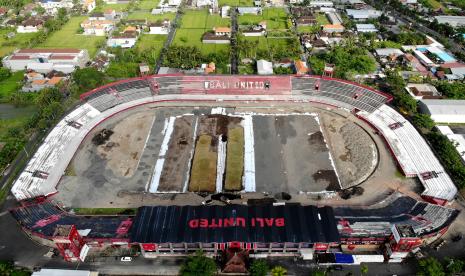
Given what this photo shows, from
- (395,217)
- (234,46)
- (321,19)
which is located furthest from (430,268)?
(321,19)

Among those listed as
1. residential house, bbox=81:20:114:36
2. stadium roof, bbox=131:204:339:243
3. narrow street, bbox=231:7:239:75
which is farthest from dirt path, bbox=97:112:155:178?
residential house, bbox=81:20:114:36

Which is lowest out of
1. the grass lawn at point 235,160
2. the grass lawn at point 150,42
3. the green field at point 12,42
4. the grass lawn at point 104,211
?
the grass lawn at point 104,211

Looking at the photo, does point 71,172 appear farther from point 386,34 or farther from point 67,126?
point 386,34

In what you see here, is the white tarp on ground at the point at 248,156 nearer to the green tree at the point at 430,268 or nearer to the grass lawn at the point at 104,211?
the grass lawn at the point at 104,211

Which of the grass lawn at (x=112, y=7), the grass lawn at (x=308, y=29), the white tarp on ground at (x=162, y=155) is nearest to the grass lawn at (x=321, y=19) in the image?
the grass lawn at (x=308, y=29)

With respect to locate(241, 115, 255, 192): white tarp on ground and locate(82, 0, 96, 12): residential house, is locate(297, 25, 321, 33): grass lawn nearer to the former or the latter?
locate(241, 115, 255, 192): white tarp on ground

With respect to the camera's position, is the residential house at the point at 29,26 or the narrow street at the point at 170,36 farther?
the residential house at the point at 29,26

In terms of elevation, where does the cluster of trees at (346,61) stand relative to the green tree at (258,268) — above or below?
above
